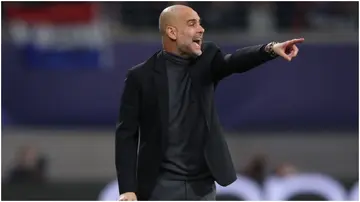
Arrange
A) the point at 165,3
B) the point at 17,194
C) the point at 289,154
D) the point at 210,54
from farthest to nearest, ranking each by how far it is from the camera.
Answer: the point at 289,154 < the point at 165,3 < the point at 17,194 < the point at 210,54

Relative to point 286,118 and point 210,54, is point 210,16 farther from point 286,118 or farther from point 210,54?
point 210,54

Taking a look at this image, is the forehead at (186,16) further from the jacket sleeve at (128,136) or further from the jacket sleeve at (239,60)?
the jacket sleeve at (128,136)

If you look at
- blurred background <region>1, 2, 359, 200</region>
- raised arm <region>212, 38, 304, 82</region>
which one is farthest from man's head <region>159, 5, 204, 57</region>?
blurred background <region>1, 2, 359, 200</region>

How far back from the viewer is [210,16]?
34.7ft

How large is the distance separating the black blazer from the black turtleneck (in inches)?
0.9

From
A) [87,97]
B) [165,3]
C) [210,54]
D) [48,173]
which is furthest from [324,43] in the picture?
[210,54]

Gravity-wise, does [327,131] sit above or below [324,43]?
below

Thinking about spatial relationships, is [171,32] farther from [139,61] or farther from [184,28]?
[139,61]

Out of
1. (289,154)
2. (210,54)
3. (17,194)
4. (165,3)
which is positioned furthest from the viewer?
(289,154)

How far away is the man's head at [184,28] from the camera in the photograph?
3.60 m

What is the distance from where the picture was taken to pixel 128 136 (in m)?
3.73

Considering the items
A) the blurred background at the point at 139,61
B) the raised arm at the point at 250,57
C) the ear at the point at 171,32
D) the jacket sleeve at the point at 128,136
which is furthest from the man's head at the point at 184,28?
the blurred background at the point at 139,61

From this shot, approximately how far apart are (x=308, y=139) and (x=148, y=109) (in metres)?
7.29

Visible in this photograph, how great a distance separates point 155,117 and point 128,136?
0.13 meters
